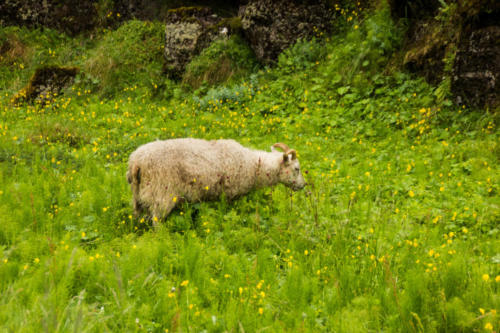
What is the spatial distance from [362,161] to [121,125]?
18.9 feet

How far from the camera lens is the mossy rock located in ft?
35.9

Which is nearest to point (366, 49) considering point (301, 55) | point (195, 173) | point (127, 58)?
point (301, 55)

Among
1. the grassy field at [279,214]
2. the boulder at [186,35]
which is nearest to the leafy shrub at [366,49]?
the grassy field at [279,214]

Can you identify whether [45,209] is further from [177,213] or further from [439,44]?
[439,44]

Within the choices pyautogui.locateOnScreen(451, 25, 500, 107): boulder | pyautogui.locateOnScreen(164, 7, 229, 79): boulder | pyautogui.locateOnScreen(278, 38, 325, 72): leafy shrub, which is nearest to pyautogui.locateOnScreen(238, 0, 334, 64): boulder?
pyautogui.locateOnScreen(278, 38, 325, 72): leafy shrub

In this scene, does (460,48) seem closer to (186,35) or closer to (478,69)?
(478,69)

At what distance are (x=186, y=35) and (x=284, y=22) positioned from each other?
10.3 ft

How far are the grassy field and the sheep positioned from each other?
220mm

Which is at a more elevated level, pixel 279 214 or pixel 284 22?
pixel 284 22

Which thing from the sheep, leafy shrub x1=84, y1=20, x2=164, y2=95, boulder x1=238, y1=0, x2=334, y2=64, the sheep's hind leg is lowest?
the sheep's hind leg

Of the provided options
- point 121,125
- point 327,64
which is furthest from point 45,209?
point 327,64

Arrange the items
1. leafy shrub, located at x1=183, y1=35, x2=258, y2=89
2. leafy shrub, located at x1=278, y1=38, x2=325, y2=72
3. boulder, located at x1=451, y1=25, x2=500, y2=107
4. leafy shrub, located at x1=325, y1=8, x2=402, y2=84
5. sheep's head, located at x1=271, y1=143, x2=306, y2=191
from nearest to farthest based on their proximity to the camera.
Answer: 1. sheep's head, located at x1=271, y1=143, x2=306, y2=191
2. boulder, located at x1=451, y1=25, x2=500, y2=107
3. leafy shrub, located at x1=325, y1=8, x2=402, y2=84
4. leafy shrub, located at x1=278, y1=38, x2=325, y2=72
5. leafy shrub, located at x1=183, y1=35, x2=258, y2=89

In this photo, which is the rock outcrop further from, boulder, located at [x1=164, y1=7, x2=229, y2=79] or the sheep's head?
boulder, located at [x1=164, y1=7, x2=229, y2=79]

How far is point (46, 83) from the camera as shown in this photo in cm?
1133
